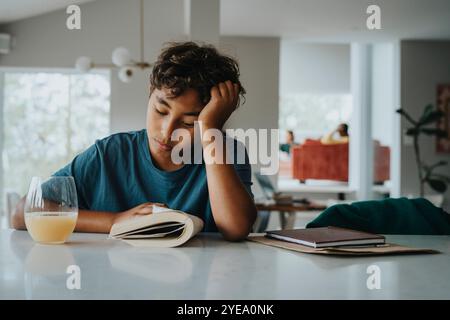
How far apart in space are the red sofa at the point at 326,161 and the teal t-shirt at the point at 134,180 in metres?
6.71

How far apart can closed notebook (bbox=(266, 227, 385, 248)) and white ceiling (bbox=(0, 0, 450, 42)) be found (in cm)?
505

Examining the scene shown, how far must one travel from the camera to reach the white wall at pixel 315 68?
8945mm

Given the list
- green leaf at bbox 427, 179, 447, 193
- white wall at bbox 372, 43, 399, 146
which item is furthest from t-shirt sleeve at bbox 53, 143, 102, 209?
white wall at bbox 372, 43, 399, 146

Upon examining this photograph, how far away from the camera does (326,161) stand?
8.34m

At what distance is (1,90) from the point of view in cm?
688

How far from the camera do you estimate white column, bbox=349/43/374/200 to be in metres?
8.20

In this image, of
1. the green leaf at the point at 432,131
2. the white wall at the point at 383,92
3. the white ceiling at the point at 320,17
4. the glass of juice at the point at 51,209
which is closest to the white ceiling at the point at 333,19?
the white ceiling at the point at 320,17

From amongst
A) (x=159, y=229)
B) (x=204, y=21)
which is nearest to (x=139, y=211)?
(x=159, y=229)

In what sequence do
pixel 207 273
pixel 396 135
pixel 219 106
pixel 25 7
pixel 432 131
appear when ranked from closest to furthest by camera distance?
1. pixel 207 273
2. pixel 219 106
3. pixel 25 7
4. pixel 432 131
5. pixel 396 135

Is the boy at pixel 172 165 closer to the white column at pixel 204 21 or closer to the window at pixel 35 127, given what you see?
the white column at pixel 204 21

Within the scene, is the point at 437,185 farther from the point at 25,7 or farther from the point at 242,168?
the point at 242,168

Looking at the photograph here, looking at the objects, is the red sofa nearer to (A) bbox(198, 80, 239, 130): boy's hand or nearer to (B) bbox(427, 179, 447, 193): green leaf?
(B) bbox(427, 179, 447, 193): green leaf

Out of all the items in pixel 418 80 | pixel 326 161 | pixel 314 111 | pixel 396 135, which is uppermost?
pixel 418 80

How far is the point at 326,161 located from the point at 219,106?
23.5 ft
